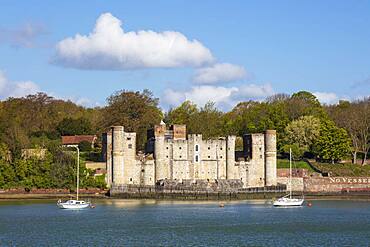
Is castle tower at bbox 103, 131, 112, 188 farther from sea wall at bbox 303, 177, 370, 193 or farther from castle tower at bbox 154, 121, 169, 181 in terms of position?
sea wall at bbox 303, 177, 370, 193

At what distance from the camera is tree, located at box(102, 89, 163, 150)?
9512 centimetres

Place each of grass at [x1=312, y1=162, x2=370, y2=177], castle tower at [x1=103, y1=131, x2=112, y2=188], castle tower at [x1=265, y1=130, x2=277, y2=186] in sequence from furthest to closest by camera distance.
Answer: grass at [x1=312, y1=162, x2=370, y2=177] < castle tower at [x1=265, y1=130, x2=277, y2=186] < castle tower at [x1=103, y1=131, x2=112, y2=188]

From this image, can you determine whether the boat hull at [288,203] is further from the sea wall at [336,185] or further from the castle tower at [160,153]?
the castle tower at [160,153]

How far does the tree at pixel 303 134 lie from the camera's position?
3802 inches

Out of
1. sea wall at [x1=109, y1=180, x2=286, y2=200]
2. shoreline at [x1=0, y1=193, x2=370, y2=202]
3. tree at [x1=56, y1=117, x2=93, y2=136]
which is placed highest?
tree at [x1=56, y1=117, x2=93, y2=136]

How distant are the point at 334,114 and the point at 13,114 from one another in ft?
146

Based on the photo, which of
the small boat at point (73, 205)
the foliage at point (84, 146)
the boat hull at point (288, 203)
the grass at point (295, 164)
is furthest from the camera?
the foliage at point (84, 146)

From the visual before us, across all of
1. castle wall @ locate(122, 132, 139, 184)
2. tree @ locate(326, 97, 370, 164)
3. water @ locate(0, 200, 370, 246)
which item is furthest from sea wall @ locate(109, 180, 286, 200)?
tree @ locate(326, 97, 370, 164)

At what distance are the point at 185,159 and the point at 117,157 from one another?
23.3 feet

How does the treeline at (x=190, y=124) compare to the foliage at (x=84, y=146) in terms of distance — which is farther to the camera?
the foliage at (x=84, y=146)

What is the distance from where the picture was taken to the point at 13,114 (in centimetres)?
10994

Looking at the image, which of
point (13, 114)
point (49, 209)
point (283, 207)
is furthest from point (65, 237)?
point (13, 114)

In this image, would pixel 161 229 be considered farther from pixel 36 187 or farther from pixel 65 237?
pixel 36 187

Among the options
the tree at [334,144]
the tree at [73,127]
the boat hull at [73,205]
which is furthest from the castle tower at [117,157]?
the tree at [73,127]
